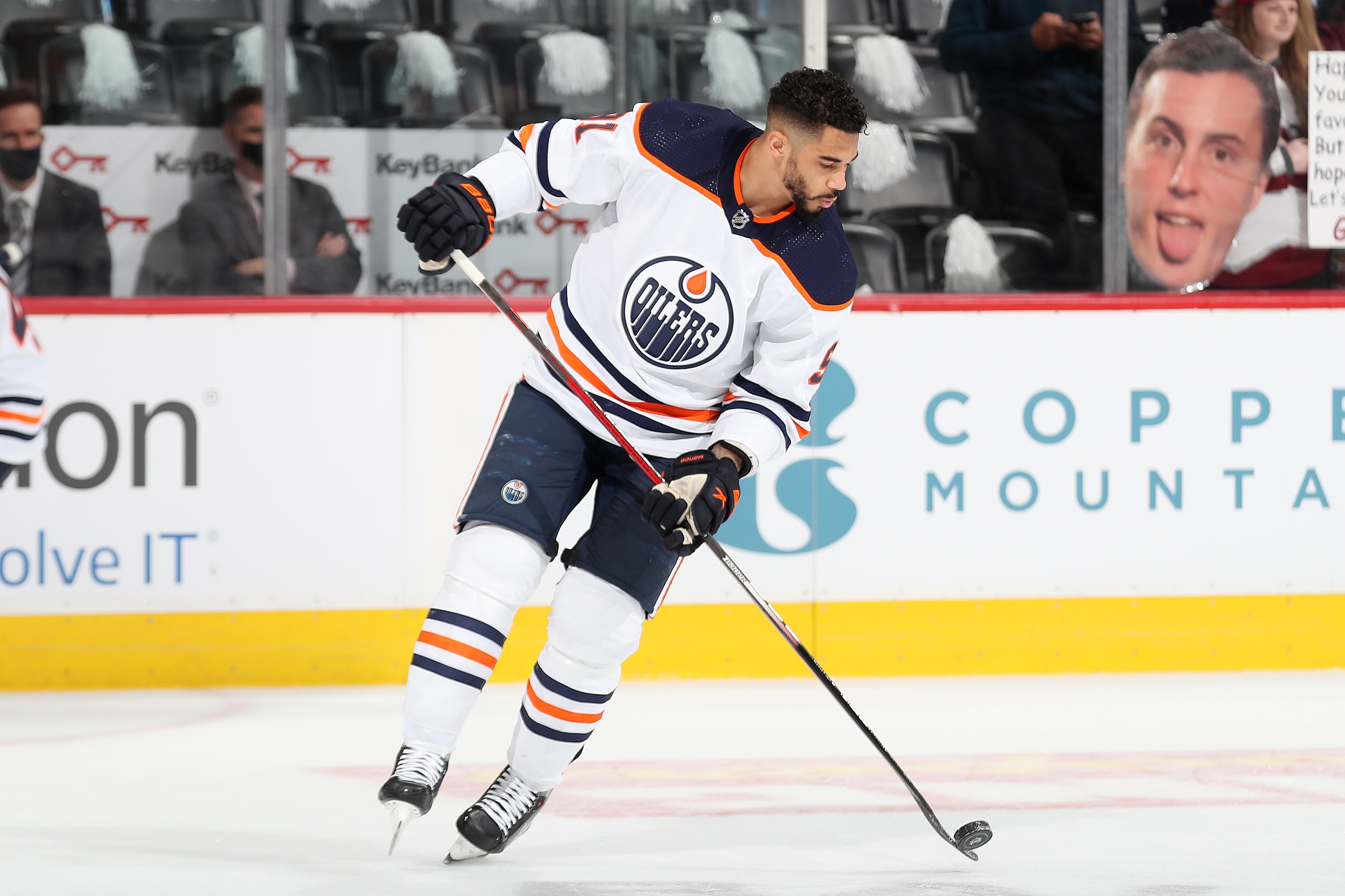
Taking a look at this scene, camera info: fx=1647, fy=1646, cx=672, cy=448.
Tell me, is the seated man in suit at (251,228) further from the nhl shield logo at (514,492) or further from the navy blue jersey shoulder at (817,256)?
the navy blue jersey shoulder at (817,256)

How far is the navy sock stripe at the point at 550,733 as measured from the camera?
2.50 m

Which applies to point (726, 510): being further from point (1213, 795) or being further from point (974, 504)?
point (974, 504)

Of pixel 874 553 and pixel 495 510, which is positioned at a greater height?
pixel 495 510

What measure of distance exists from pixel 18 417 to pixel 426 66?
5.70 ft

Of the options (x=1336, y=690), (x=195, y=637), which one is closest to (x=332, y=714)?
(x=195, y=637)

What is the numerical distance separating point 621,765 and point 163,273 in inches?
75.0

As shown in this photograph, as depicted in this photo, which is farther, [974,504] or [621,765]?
[974,504]

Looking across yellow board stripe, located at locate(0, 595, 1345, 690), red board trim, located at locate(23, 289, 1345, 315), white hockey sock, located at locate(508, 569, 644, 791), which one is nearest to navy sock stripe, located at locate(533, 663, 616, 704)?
white hockey sock, located at locate(508, 569, 644, 791)

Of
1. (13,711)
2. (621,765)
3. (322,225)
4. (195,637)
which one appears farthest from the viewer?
(322,225)

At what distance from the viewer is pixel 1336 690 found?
161 inches

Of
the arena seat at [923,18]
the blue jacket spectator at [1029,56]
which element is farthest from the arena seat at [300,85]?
the blue jacket spectator at [1029,56]

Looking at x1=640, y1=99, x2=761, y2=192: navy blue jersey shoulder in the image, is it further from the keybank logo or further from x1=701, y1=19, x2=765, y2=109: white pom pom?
x1=701, y1=19, x2=765, y2=109: white pom pom

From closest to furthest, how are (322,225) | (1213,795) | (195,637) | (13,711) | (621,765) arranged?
(1213,795)
(621,765)
(13,711)
(195,637)
(322,225)

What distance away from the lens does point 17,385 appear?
3.05 metres
